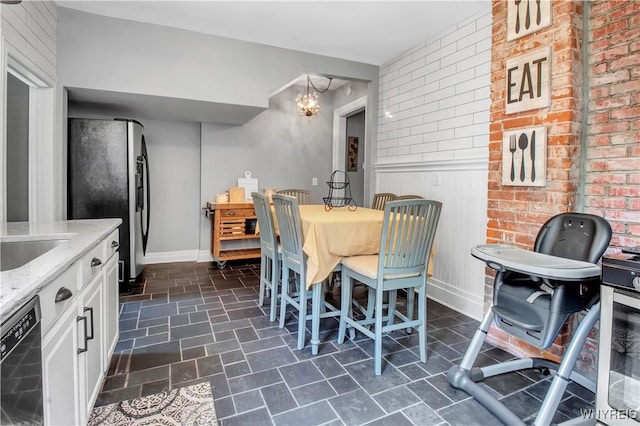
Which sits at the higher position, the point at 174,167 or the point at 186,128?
the point at 186,128

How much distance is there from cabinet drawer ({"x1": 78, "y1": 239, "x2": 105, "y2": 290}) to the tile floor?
2.36 feet

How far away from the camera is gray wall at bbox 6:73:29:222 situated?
265 cm

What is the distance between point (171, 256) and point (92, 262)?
3381mm

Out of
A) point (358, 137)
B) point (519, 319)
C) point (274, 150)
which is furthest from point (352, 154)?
point (519, 319)

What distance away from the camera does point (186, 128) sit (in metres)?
4.75

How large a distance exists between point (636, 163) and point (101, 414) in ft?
9.73

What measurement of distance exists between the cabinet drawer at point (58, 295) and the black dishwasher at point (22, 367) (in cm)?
7

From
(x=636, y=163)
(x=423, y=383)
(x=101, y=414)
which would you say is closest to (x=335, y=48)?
(x=636, y=163)

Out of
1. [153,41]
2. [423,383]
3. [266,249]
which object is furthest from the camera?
[153,41]

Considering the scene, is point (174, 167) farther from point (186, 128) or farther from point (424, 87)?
point (424, 87)

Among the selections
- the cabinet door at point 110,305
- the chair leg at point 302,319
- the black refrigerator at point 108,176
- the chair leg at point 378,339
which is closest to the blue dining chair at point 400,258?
the chair leg at point 378,339

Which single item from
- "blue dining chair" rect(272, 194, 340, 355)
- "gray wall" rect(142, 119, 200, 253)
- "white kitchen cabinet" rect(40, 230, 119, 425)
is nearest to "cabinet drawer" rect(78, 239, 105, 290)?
"white kitchen cabinet" rect(40, 230, 119, 425)

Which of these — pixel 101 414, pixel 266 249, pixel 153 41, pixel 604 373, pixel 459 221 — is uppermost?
pixel 153 41

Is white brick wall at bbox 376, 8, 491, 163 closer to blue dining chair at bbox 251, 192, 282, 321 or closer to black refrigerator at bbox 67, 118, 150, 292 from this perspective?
blue dining chair at bbox 251, 192, 282, 321
